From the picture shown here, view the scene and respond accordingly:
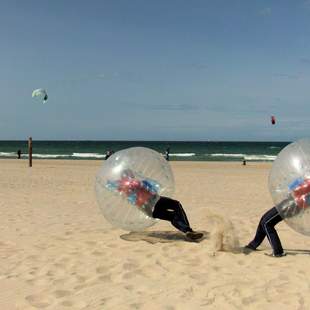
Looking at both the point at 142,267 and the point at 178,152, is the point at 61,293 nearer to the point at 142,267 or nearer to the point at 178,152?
the point at 142,267

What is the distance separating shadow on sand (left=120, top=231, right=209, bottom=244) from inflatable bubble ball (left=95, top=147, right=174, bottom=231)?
318mm

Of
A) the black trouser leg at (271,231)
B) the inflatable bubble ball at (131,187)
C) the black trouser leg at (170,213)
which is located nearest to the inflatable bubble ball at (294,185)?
the black trouser leg at (271,231)

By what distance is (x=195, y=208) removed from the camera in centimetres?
1260

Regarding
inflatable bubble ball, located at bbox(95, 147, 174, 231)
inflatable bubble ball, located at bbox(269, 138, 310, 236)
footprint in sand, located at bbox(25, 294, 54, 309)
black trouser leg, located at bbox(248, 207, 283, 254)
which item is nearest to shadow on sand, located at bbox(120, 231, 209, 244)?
inflatable bubble ball, located at bbox(95, 147, 174, 231)

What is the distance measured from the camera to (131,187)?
25.2 ft

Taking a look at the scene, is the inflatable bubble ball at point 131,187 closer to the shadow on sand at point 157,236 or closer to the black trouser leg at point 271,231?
the shadow on sand at point 157,236

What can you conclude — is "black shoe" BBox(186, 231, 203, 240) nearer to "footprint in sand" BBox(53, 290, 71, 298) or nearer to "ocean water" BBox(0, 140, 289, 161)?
"footprint in sand" BBox(53, 290, 71, 298)

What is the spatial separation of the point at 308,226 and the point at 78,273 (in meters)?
3.21

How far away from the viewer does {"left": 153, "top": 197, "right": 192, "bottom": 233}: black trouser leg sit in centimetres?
781

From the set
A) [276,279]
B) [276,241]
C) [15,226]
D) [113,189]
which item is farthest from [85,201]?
[276,279]

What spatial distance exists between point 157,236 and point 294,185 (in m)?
2.90

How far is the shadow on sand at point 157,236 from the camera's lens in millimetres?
8127

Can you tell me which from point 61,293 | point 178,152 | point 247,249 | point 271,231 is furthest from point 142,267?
point 178,152

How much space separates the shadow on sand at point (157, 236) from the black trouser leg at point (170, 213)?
1.09 ft
